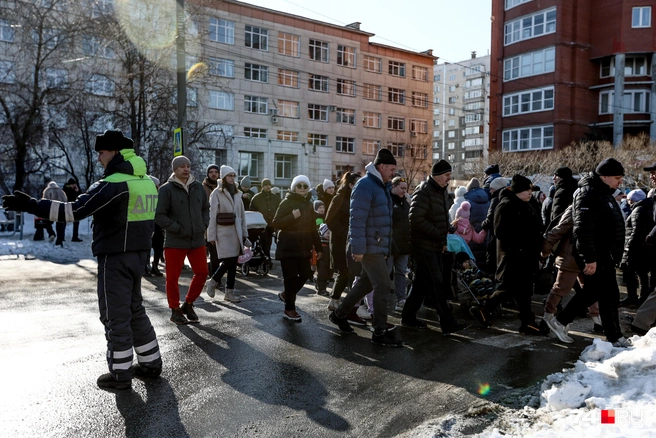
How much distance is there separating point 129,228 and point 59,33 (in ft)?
69.0

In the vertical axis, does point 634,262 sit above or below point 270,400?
above

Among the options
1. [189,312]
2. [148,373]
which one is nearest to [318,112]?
[189,312]

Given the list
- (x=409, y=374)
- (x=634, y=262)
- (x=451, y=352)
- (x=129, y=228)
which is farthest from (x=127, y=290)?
(x=634, y=262)

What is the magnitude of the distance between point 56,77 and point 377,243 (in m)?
22.2

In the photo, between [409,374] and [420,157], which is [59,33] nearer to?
[409,374]

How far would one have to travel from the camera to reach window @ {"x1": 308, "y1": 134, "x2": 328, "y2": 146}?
174 feet

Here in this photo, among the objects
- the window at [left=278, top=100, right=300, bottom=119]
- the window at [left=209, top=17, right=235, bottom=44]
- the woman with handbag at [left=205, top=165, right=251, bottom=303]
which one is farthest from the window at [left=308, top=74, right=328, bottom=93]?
the woman with handbag at [left=205, top=165, right=251, bottom=303]

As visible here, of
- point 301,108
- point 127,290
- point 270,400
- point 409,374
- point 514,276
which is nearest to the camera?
point 270,400

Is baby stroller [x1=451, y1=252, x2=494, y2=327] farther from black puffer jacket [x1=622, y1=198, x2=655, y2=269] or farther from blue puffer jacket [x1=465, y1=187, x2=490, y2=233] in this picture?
black puffer jacket [x1=622, y1=198, x2=655, y2=269]

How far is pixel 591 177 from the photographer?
250 inches

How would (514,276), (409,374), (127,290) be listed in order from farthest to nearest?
(514,276), (409,374), (127,290)

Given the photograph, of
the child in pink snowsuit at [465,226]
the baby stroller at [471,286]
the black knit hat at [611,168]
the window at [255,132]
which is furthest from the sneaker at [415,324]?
the window at [255,132]

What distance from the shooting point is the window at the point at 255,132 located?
160 ft

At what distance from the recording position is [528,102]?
1907 inches
